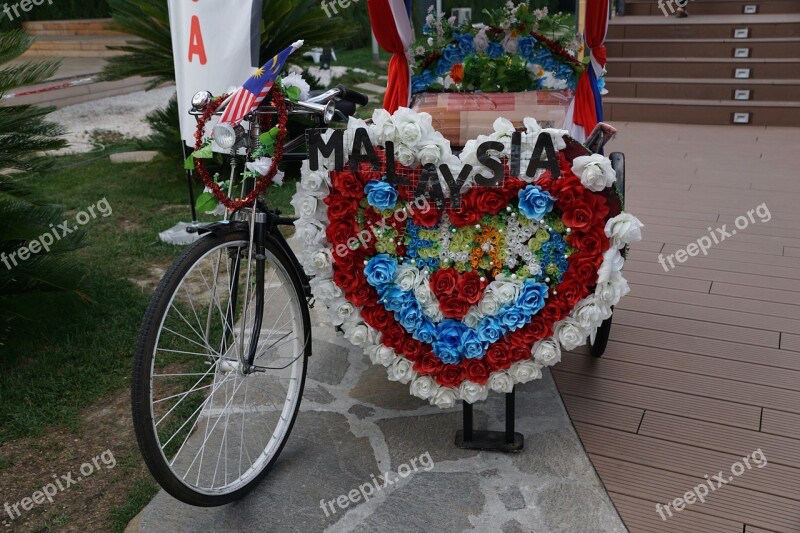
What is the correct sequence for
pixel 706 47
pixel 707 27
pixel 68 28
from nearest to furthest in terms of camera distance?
pixel 706 47 → pixel 707 27 → pixel 68 28

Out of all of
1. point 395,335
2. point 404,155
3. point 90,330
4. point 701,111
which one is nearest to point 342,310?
point 395,335

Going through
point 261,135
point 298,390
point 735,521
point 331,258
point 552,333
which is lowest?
point 735,521

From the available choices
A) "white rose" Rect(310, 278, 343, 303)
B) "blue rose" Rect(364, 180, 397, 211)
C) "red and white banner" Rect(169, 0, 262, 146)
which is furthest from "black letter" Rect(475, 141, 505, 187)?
"red and white banner" Rect(169, 0, 262, 146)

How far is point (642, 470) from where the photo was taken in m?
2.59

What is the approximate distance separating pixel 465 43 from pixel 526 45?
0.35 metres

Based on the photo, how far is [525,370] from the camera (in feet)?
8.26

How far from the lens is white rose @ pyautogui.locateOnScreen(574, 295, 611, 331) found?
2414 mm

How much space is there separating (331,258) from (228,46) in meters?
1.65

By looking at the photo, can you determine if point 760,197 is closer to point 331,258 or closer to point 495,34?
point 495,34

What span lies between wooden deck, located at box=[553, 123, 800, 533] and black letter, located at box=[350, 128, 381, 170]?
1267 mm

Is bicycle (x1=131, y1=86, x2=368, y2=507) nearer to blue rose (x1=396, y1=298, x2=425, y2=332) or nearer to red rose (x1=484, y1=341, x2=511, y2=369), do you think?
blue rose (x1=396, y1=298, x2=425, y2=332)

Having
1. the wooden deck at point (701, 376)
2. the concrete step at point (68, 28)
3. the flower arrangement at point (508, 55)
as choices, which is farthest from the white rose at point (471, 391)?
the concrete step at point (68, 28)

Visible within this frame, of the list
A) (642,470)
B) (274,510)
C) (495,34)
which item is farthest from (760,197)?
(274,510)

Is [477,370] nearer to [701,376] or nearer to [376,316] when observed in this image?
[376,316]
